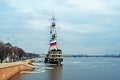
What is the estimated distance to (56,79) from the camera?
67562 mm

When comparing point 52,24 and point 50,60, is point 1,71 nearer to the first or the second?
point 50,60

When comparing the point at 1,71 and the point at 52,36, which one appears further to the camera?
the point at 52,36

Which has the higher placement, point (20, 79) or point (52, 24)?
point (52, 24)

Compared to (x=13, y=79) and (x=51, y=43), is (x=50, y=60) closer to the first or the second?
(x=51, y=43)

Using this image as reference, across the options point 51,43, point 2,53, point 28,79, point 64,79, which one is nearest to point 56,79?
point 64,79

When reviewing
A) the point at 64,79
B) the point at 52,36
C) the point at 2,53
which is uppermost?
the point at 52,36

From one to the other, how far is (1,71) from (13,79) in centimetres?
1374

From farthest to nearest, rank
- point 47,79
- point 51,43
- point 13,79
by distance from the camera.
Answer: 1. point 51,43
2. point 47,79
3. point 13,79

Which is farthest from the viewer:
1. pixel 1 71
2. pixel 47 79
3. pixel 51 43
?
pixel 51 43

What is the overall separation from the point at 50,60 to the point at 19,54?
2397 cm

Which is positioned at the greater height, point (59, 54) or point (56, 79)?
point (59, 54)

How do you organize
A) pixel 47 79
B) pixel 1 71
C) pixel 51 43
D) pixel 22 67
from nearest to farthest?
pixel 1 71, pixel 47 79, pixel 22 67, pixel 51 43

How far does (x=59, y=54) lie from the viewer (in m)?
129

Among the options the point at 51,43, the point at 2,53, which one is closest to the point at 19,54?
the point at 51,43
